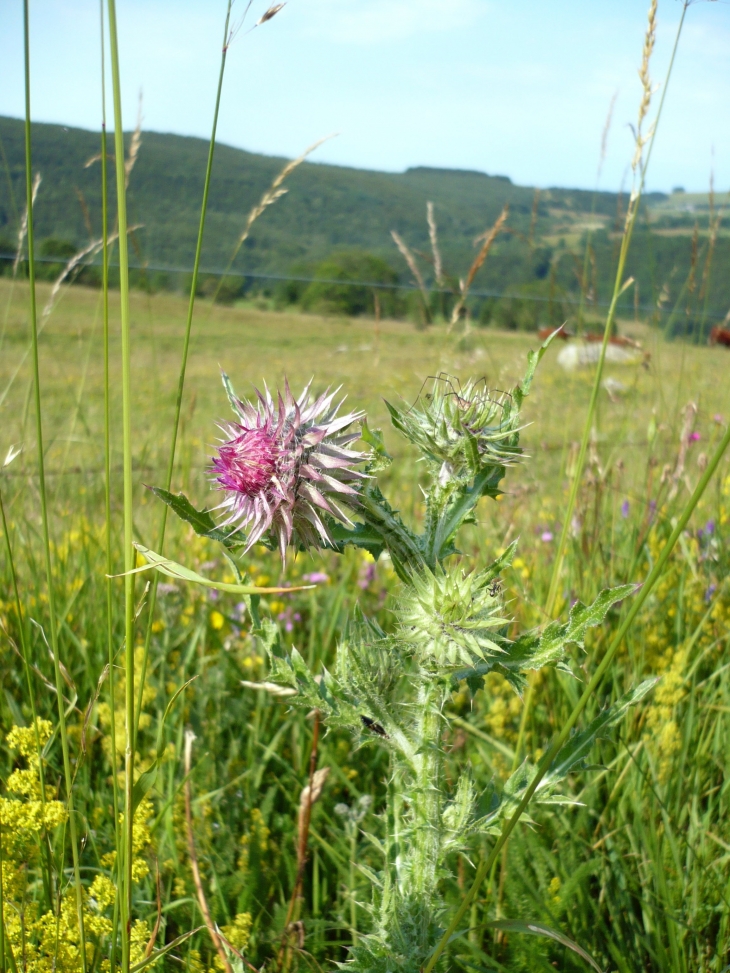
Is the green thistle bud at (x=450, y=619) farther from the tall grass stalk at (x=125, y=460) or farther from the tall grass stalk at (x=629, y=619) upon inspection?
the tall grass stalk at (x=125, y=460)

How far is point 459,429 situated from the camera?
1387 mm

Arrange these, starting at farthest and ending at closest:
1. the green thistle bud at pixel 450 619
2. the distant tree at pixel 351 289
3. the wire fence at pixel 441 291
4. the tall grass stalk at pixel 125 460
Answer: the distant tree at pixel 351 289
the wire fence at pixel 441 291
the green thistle bud at pixel 450 619
the tall grass stalk at pixel 125 460

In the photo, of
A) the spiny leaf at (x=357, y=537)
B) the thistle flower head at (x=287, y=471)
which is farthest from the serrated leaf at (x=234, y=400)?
the spiny leaf at (x=357, y=537)

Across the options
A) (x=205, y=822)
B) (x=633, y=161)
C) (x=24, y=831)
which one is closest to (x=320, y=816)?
(x=205, y=822)

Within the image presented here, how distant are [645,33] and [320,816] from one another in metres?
1.98

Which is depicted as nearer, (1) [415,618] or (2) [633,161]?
(1) [415,618]

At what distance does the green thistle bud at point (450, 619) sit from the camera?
1178 millimetres

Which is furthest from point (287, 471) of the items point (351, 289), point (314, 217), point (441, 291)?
point (314, 217)

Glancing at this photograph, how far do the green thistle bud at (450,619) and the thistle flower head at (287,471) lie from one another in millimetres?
185

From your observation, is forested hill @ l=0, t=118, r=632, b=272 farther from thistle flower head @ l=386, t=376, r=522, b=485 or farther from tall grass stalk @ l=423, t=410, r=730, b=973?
tall grass stalk @ l=423, t=410, r=730, b=973

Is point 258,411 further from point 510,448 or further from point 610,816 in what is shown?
point 610,816

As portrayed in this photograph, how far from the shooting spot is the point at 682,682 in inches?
82.0

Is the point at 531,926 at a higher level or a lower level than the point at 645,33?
lower

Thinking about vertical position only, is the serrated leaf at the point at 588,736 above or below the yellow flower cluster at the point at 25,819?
above
